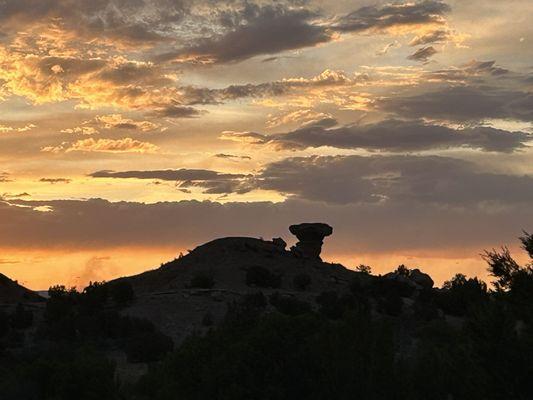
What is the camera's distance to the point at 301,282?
8794cm

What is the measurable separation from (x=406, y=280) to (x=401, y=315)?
14356 mm

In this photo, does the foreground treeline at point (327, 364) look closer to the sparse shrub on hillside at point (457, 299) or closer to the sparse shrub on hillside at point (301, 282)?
the sparse shrub on hillside at point (457, 299)

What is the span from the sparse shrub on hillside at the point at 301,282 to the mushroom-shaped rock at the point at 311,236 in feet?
41.8

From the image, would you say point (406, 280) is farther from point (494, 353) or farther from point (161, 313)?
point (494, 353)

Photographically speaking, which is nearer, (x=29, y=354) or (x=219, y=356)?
(x=219, y=356)

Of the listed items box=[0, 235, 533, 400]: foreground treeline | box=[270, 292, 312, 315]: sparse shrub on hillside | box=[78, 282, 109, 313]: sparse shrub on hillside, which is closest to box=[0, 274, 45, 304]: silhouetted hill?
box=[78, 282, 109, 313]: sparse shrub on hillside

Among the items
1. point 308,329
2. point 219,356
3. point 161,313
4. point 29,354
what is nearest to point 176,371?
point 219,356

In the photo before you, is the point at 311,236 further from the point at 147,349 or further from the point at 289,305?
the point at 147,349

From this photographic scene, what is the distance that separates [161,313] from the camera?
7206 centimetres

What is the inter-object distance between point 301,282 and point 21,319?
28894mm

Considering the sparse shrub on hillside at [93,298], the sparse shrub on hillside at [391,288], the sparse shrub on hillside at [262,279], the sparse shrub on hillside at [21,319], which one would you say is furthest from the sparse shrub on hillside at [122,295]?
the sparse shrub on hillside at [391,288]

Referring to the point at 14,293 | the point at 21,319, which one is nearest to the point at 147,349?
the point at 21,319

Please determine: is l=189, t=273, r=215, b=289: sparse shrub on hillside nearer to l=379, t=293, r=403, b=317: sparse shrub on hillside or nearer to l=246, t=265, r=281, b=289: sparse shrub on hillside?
l=246, t=265, r=281, b=289: sparse shrub on hillside

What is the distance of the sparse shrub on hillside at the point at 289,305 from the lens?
71375 mm
